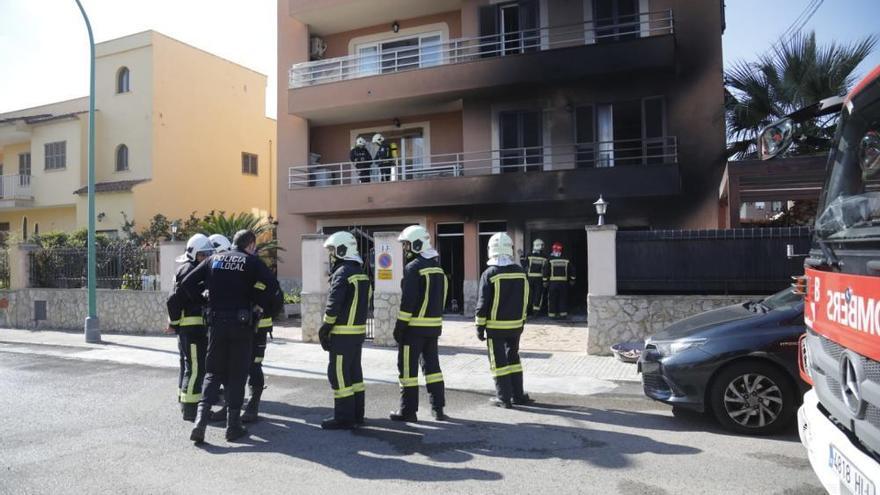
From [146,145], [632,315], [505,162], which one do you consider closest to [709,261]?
[632,315]

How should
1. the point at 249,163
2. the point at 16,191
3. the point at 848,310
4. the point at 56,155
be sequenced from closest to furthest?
1. the point at 848,310
2. the point at 56,155
3. the point at 16,191
4. the point at 249,163

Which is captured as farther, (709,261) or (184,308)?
(709,261)

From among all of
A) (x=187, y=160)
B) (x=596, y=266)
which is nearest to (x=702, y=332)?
(x=596, y=266)

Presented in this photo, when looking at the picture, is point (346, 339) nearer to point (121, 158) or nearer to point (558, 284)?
point (558, 284)

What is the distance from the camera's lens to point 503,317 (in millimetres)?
6648

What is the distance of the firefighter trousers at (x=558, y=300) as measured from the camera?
14.2 meters

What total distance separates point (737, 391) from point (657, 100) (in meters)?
11.4

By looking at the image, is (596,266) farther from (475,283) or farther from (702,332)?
(475,283)

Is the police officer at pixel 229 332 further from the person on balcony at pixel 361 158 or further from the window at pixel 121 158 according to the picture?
the window at pixel 121 158

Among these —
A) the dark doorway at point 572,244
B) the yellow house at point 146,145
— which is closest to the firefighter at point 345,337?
the dark doorway at point 572,244

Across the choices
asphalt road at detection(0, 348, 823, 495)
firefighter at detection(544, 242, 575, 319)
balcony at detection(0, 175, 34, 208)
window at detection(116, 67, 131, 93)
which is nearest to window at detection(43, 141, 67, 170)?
balcony at detection(0, 175, 34, 208)

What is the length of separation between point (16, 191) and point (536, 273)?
23.1 m

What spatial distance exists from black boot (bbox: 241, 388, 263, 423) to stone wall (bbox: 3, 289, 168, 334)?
8.86m

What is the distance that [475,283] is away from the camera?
1633 cm
